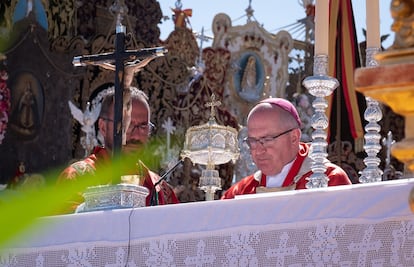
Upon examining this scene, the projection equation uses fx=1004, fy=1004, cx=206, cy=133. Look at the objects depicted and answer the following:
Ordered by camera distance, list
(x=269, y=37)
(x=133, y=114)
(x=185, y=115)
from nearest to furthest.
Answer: (x=133, y=114) → (x=185, y=115) → (x=269, y=37)

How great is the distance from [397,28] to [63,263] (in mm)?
1570

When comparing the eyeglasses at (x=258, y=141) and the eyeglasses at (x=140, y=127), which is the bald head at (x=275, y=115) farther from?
the eyeglasses at (x=140, y=127)

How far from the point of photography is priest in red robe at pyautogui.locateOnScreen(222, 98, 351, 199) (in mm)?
3900

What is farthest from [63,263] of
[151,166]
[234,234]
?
[151,166]

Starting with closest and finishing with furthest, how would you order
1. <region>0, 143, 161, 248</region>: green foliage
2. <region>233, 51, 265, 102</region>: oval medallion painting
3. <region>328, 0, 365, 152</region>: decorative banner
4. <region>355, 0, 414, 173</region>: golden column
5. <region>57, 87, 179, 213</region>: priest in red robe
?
<region>355, 0, 414, 173</region>: golden column, <region>0, 143, 161, 248</region>: green foliage, <region>57, 87, 179, 213</region>: priest in red robe, <region>328, 0, 365, 152</region>: decorative banner, <region>233, 51, 265, 102</region>: oval medallion painting

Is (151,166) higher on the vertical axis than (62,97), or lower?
lower

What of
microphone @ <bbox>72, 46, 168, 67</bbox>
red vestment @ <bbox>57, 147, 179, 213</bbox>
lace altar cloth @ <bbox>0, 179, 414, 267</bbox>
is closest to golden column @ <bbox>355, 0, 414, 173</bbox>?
lace altar cloth @ <bbox>0, 179, 414, 267</bbox>

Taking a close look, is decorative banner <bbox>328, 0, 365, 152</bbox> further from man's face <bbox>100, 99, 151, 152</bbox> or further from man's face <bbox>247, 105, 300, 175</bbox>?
man's face <bbox>247, 105, 300, 175</bbox>

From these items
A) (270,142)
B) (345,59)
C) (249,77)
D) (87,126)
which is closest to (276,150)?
(270,142)

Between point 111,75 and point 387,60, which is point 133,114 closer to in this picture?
point 387,60

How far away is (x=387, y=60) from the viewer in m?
1.57

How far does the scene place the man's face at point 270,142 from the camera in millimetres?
3896

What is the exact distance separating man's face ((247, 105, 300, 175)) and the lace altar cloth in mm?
1137

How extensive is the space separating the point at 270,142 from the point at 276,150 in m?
0.07
